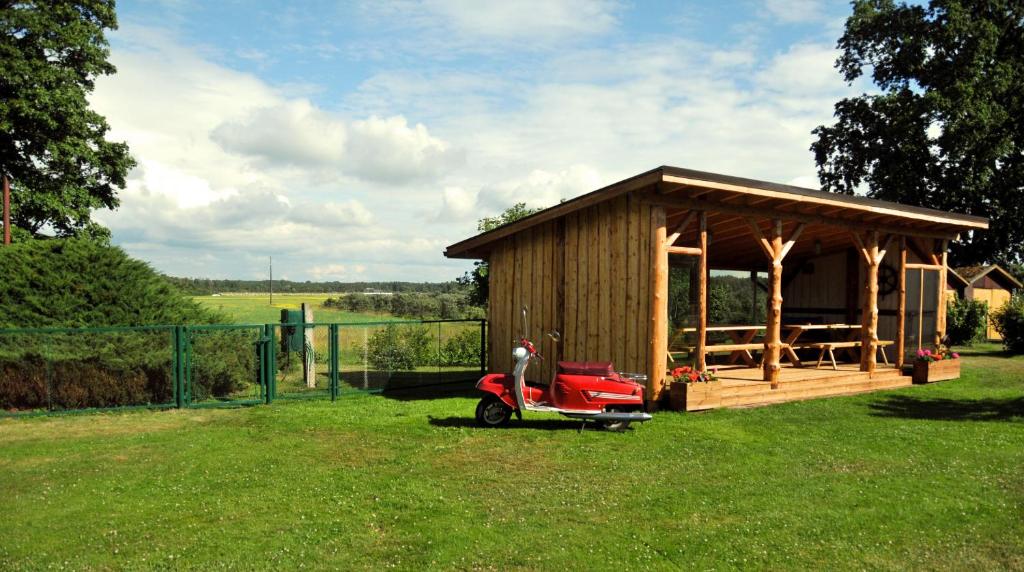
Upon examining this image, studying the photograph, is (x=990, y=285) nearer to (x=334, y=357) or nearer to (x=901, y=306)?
(x=901, y=306)

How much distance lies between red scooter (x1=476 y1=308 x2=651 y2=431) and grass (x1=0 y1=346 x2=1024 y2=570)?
0.92 feet

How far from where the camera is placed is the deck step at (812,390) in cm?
1092

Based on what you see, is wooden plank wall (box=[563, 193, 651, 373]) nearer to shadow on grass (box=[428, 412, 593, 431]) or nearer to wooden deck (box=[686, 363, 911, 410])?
wooden deck (box=[686, 363, 911, 410])

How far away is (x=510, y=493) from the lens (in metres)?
6.09

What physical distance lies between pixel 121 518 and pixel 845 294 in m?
16.6

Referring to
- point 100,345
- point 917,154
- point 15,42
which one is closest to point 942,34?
point 917,154

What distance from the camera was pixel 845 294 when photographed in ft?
55.1

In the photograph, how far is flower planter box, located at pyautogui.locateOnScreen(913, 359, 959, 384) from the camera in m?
14.0

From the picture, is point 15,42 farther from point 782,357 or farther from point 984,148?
point 984,148

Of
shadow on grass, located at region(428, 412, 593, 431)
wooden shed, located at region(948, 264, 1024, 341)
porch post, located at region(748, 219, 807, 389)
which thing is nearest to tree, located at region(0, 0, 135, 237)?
shadow on grass, located at region(428, 412, 593, 431)

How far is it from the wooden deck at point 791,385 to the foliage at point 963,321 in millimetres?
13162

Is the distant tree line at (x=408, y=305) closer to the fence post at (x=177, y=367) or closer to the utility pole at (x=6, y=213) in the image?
the utility pole at (x=6, y=213)

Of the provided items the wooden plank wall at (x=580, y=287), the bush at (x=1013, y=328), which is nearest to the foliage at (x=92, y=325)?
the wooden plank wall at (x=580, y=287)

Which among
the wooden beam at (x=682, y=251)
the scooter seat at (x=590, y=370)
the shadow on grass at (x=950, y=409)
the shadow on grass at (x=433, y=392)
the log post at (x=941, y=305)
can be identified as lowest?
the shadow on grass at (x=433, y=392)
